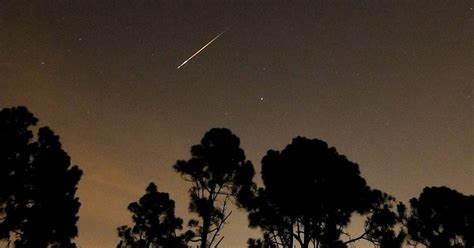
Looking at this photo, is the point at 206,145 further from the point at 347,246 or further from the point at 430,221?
the point at 430,221

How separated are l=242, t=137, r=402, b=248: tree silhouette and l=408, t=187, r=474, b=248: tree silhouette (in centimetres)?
951

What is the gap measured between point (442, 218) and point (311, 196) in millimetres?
15290

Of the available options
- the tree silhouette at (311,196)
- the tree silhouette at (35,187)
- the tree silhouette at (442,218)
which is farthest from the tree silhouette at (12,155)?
the tree silhouette at (442,218)

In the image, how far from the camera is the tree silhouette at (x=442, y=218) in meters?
31.4

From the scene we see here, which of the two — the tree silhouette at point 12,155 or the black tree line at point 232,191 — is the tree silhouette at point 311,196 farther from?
the tree silhouette at point 12,155

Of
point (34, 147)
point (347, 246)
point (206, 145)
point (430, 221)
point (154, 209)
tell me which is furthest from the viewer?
point (154, 209)

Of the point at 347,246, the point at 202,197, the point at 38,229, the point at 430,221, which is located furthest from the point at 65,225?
the point at 430,221

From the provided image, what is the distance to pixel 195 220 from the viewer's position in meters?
24.8

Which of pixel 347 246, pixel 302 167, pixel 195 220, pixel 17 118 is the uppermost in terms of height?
pixel 17 118

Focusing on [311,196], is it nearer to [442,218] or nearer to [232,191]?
[232,191]

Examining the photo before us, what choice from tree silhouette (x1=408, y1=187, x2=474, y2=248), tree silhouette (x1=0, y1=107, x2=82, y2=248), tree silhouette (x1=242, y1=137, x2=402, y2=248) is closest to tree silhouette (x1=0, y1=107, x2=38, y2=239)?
tree silhouette (x1=0, y1=107, x2=82, y2=248)

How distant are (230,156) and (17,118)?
505 inches

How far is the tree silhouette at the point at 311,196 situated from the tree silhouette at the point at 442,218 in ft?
31.2

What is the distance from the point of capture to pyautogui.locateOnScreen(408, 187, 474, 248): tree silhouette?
31422 millimetres
